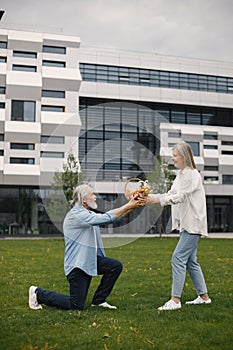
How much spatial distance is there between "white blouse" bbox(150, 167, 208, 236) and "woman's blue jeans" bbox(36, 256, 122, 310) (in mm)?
1138

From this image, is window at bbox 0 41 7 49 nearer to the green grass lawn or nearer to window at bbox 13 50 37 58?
window at bbox 13 50 37 58

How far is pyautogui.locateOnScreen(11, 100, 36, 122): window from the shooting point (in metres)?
38.7

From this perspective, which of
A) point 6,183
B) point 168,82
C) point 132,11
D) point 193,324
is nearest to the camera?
point 193,324

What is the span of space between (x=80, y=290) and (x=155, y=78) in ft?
132

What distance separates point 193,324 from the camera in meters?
6.02

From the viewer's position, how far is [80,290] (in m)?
6.80

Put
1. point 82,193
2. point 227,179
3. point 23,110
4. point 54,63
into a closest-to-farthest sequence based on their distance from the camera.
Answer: point 82,193 < point 23,110 < point 54,63 < point 227,179

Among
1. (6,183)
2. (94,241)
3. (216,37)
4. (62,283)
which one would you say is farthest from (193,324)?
(6,183)

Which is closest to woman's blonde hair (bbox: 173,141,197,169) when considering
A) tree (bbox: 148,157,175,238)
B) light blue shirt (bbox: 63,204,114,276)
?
tree (bbox: 148,157,175,238)

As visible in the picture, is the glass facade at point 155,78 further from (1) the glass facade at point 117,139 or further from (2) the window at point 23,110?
(1) the glass facade at point 117,139

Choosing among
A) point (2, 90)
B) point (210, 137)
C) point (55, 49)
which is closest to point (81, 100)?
point (55, 49)

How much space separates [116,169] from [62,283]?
3.55 m

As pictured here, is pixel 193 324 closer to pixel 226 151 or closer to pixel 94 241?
pixel 94 241

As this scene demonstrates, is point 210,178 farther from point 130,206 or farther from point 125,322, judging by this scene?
point 125,322
